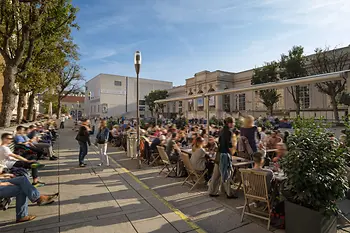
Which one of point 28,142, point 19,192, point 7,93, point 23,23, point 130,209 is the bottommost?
point 130,209

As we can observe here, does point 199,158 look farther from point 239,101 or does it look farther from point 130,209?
point 239,101

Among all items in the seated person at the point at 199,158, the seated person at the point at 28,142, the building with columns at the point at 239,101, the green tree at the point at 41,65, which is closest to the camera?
the seated person at the point at 199,158

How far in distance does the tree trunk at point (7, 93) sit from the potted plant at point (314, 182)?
12975 millimetres

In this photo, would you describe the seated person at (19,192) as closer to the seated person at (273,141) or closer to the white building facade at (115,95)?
the seated person at (273,141)

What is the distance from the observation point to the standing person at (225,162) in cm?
446

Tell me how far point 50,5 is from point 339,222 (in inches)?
521

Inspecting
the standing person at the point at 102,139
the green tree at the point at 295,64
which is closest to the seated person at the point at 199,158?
the standing person at the point at 102,139

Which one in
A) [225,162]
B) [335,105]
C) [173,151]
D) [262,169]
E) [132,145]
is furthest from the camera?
[335,105]

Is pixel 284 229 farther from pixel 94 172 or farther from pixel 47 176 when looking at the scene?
pixel 47 176

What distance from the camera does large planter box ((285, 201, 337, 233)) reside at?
2744 millimetres

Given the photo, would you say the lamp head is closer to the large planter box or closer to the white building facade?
the large planter box

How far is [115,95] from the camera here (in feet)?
182

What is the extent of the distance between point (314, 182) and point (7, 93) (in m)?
13.6

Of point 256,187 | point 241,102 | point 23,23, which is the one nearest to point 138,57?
point 256,187
